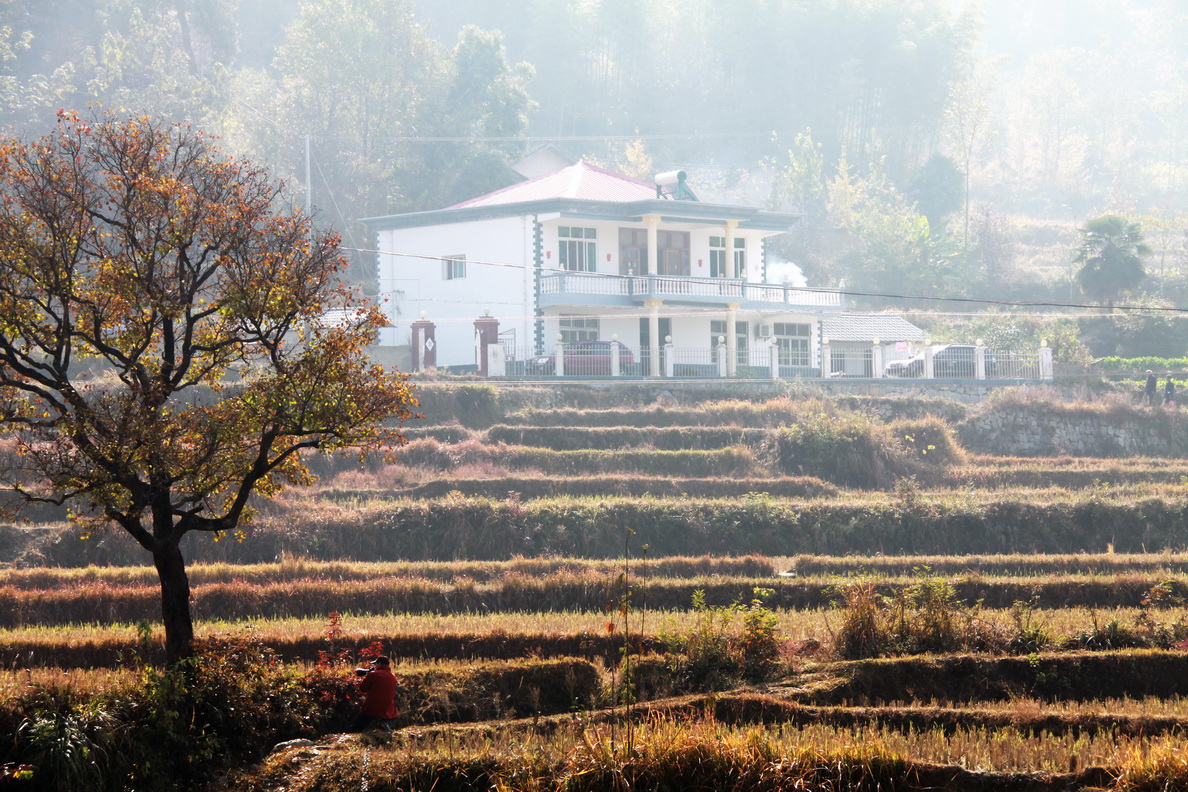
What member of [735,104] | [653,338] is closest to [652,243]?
[653,338]

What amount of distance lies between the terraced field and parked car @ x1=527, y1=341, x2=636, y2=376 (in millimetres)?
4339

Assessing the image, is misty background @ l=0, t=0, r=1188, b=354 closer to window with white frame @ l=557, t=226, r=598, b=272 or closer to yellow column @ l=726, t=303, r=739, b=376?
window with white frame @ l=557, t=226, r=598, b=272

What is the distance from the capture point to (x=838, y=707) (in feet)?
47.5

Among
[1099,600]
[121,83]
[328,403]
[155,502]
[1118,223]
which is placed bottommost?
[1099,600]

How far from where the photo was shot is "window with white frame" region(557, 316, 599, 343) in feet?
150

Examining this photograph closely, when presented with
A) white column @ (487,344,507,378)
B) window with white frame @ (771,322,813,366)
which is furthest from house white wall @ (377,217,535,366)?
window with white frame @ (771,322,813,366)

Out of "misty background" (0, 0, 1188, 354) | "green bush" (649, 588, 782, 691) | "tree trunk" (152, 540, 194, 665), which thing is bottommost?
"green bush" (649, 588, 782, 691)

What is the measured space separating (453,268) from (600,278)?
679 centimetres

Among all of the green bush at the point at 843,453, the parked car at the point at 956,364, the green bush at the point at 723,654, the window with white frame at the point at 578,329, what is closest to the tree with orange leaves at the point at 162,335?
the green bush at the point at 723,654

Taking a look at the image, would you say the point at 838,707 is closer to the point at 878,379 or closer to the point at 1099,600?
the point at 1099,600

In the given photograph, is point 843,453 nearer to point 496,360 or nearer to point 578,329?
point 496,360

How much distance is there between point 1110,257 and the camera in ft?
183

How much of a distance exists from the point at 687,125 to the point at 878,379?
175ft

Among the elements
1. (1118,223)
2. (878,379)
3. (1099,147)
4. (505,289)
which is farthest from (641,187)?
(1099,147)
